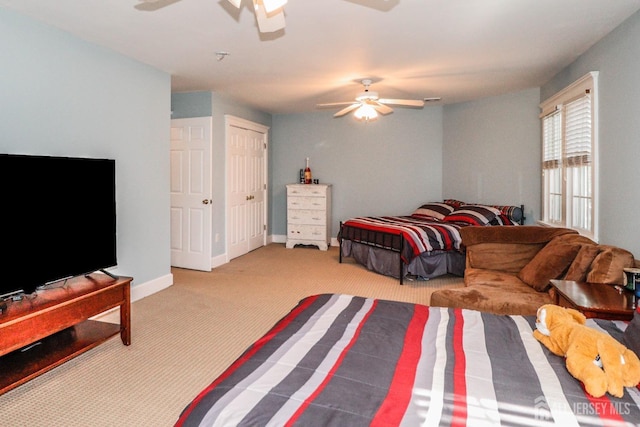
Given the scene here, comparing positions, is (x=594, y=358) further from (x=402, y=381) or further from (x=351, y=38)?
(x=351, y=38)

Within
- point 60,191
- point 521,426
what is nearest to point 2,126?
point 60,191

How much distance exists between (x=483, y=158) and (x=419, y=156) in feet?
3.75

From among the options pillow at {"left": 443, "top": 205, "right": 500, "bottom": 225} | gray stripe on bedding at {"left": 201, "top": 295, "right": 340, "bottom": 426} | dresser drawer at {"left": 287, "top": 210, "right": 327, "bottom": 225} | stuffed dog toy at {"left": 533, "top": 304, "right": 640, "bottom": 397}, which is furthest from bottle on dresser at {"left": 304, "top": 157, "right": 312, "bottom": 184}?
stuffed dog toy at {"left": 533, "top": 304, "right": 640, "bottom": 397}

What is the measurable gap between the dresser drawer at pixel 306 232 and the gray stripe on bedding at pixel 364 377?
4.95 metres

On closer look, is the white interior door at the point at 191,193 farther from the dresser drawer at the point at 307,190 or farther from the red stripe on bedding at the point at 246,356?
the red stripe on bedding at the point at 246,356

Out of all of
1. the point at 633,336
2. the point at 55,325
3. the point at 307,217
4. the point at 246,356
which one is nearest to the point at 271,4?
the point at 246,356

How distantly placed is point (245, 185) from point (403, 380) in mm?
5479

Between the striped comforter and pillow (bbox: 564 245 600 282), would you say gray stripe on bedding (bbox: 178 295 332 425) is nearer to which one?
→ the striped comforter

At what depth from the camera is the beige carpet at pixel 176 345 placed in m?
2.17

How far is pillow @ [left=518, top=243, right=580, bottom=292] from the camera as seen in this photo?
299 centimetres

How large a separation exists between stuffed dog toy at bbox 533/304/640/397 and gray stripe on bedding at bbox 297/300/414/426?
591mm

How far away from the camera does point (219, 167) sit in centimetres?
564

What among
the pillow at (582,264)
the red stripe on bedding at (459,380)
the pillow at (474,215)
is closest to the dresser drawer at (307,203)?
the pillow at (474,215)

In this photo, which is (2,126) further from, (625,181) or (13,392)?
(625,181)
